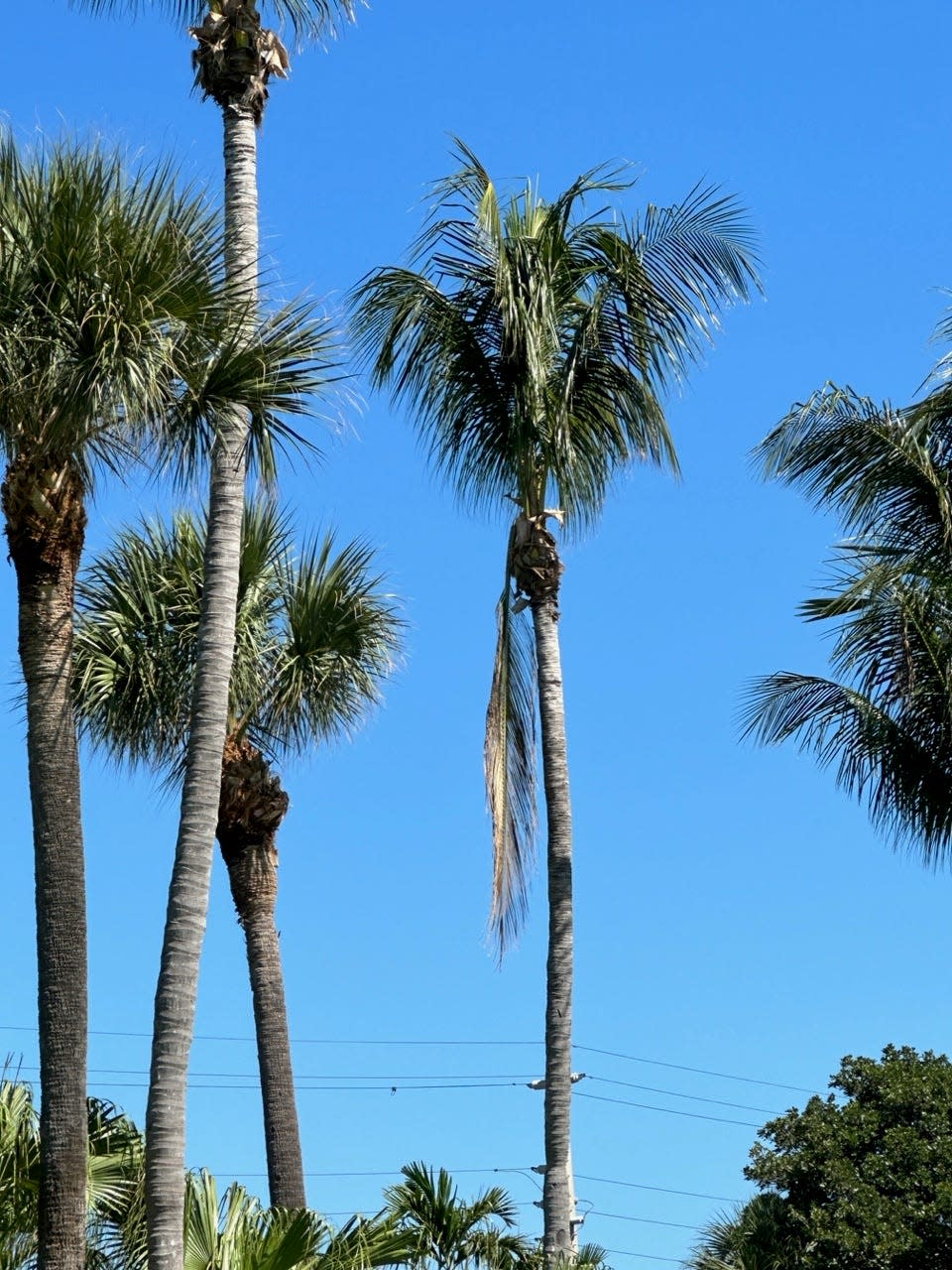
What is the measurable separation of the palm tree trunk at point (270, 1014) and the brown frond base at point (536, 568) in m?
3.66

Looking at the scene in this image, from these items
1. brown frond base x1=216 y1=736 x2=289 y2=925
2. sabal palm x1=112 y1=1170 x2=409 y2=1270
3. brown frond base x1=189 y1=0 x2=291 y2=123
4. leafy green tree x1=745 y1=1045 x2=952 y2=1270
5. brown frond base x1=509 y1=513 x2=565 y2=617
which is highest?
brown frond base x1=189 y1=0 x2=291 y2=123

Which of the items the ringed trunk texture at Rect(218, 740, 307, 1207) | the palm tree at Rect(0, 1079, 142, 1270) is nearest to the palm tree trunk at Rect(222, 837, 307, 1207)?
the ringed trunk texture at Rect(218, 740, 307, 1207)

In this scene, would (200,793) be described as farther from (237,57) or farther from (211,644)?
(237,57)

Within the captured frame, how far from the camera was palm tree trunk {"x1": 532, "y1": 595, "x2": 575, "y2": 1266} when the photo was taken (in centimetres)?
1419

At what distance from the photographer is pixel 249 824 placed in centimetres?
1755

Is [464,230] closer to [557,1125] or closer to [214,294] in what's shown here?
[214,294]

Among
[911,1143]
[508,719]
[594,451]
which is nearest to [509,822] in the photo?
[508,719]

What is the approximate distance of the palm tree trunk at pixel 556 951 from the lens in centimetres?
1419

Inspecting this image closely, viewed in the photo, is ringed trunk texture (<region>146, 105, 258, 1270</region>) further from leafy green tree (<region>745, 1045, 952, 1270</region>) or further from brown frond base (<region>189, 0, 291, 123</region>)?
leafy green tree (<region>745, 1045, 952, 1270</region>)

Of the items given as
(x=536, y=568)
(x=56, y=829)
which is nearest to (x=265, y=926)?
(x=536, y=568)

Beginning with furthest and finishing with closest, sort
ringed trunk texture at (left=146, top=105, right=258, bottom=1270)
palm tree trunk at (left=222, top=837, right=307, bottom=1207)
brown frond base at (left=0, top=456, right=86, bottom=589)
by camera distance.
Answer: palm tree trunk at (left=222, top=837, right=307, bottom=1207)
brown frond base at (left=0, top=456, right=86, bottom=589)
ringed trunk texture at (left=146, top=105, right=258, bottom=1270)

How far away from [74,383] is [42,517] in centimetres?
160

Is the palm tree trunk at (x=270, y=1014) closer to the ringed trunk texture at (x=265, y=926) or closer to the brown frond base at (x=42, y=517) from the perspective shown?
the ringed trunk texture at (x=265, y=926)

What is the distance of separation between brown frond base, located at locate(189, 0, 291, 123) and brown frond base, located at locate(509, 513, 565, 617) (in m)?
4.15
